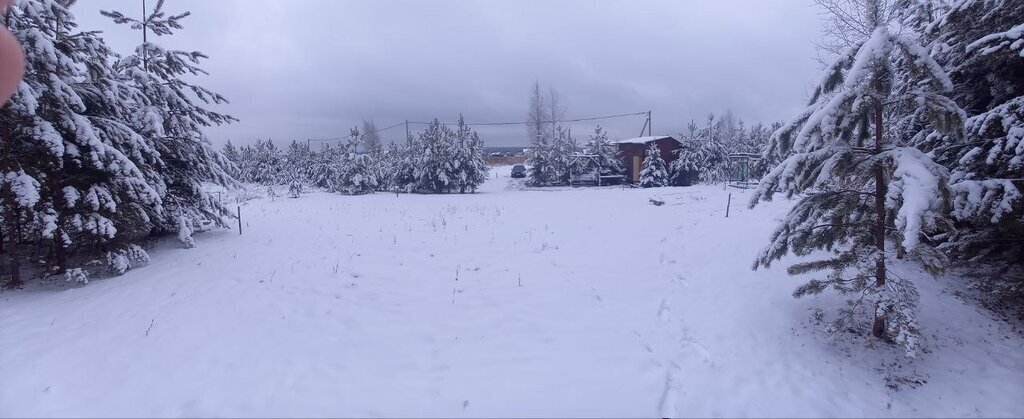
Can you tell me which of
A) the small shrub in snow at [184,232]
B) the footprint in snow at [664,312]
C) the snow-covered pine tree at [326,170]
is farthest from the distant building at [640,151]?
the small shrub in snow at [184,232]

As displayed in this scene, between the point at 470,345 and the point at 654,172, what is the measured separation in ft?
97.3

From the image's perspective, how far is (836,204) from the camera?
5.22 meters

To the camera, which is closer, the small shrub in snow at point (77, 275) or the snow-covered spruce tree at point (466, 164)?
the small shrub in snow at point (77, 275)

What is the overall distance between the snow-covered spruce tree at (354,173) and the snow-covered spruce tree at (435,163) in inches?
147

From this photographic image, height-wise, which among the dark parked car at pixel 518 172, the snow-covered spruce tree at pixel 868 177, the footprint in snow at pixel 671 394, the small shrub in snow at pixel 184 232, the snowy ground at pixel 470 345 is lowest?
the footprint in snow at pixel 671 394

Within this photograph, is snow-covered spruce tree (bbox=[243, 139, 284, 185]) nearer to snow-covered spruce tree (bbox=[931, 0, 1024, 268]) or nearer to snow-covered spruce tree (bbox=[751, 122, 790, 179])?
snow-covered spruce tree (bbox=[751, 122, 790, 179])

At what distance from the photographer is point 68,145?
7.38 m

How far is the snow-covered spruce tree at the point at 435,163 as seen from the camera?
3072 cm

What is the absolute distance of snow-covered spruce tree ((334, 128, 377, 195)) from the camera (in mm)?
31719

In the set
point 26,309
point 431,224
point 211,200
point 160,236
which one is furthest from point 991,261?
point 160,236

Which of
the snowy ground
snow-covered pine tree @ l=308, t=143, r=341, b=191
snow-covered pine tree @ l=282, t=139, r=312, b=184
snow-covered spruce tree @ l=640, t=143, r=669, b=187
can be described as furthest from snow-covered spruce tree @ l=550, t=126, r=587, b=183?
the snowy ground

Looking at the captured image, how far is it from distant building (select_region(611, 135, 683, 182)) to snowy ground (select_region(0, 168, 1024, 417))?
28.9 meters

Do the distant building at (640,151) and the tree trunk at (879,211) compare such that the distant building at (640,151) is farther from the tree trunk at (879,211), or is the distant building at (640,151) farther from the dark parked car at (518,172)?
the tree trunk at (879,211)

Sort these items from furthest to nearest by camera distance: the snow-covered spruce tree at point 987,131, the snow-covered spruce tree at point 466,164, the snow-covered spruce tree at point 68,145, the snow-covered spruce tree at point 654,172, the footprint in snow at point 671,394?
the snow-covered spruce tree at point 654,172, the snow-covered spruce tree at point 466,164, the snow-covered spruce tree at point 68,145, the snow-covered spruce tree at point 987,131, the footprint in snow at point 671,394
